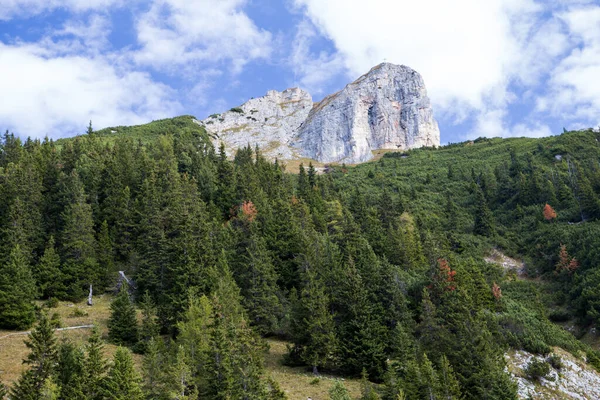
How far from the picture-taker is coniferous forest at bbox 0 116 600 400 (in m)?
28.9

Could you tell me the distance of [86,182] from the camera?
221 feet

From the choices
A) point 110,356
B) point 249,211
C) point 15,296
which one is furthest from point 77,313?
point 249,211

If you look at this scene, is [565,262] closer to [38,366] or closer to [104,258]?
[104,258]

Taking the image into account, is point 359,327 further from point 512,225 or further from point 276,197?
point 512,225

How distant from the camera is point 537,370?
38844 mm

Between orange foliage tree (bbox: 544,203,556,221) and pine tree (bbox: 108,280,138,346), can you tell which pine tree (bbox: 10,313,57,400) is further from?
orange foliage tree (bbox: 544,203,556,221)

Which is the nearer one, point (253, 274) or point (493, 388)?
point (493, 388)

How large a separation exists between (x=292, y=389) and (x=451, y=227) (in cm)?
5984

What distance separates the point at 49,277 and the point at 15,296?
8.60 metres

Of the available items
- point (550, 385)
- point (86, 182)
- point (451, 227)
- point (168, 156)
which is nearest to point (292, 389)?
point (550, 385)

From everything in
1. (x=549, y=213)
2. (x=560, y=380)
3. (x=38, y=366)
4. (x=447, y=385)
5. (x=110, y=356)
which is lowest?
(x=560, y=380)

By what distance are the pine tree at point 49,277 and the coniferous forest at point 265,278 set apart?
188 millimetres

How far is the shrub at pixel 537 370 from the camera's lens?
3884 cm

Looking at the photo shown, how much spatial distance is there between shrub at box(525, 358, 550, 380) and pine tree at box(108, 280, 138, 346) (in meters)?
35.3
